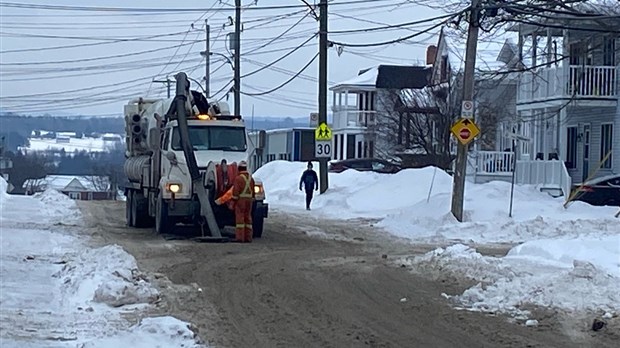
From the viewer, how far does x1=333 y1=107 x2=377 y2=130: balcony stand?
6869 cm

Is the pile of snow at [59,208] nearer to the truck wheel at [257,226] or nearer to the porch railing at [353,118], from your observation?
the truck wheel at [257,226]

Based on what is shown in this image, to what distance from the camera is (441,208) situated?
29.2 meters

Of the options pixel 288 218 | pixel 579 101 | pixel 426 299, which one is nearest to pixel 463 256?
pixel 426 299

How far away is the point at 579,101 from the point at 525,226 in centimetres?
1326

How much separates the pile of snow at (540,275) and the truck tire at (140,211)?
10.2 meters

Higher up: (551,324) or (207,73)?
(207,73)

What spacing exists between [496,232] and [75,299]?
14918mm

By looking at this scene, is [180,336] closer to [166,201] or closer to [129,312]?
[129,312]

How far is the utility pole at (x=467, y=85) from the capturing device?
25.5 metres

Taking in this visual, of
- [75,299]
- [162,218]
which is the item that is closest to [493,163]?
[162,218]

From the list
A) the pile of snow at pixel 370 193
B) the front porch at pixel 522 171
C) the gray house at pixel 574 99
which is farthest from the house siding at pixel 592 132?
the pile of snow at pixel 370 193

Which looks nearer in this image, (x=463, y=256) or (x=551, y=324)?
(x=551, y=324)

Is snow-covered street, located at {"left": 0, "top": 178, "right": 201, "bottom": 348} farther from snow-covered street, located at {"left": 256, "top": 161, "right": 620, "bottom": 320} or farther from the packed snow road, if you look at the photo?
snow-covered street, located at {"left": 256, "top": 161, "right": 620, "bottom": 320}

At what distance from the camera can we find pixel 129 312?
1214cm
